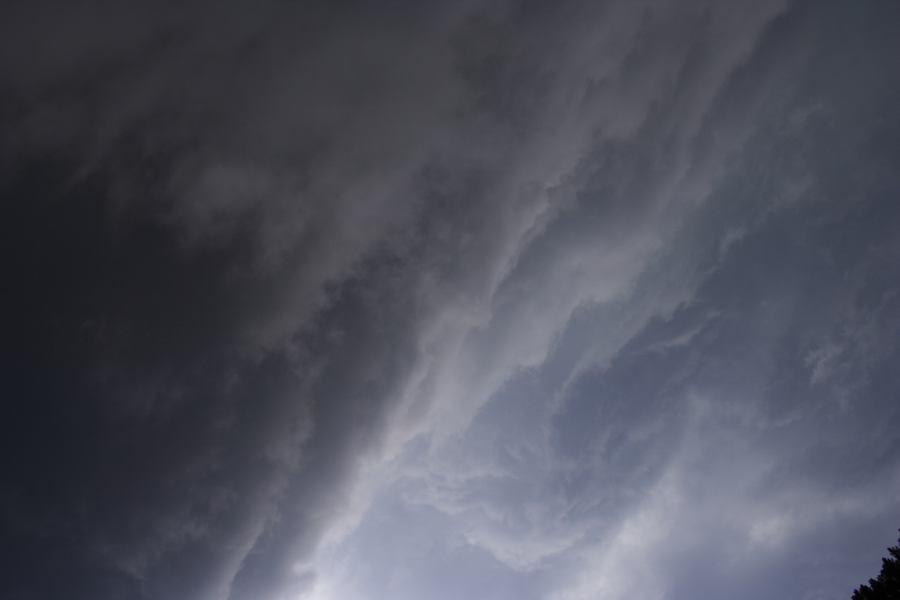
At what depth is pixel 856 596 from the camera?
54.9 meters

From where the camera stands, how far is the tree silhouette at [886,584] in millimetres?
52031

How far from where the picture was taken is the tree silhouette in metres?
52.0

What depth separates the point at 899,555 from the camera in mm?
53688

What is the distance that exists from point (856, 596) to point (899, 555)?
6056 mm

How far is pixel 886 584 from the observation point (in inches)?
2077
